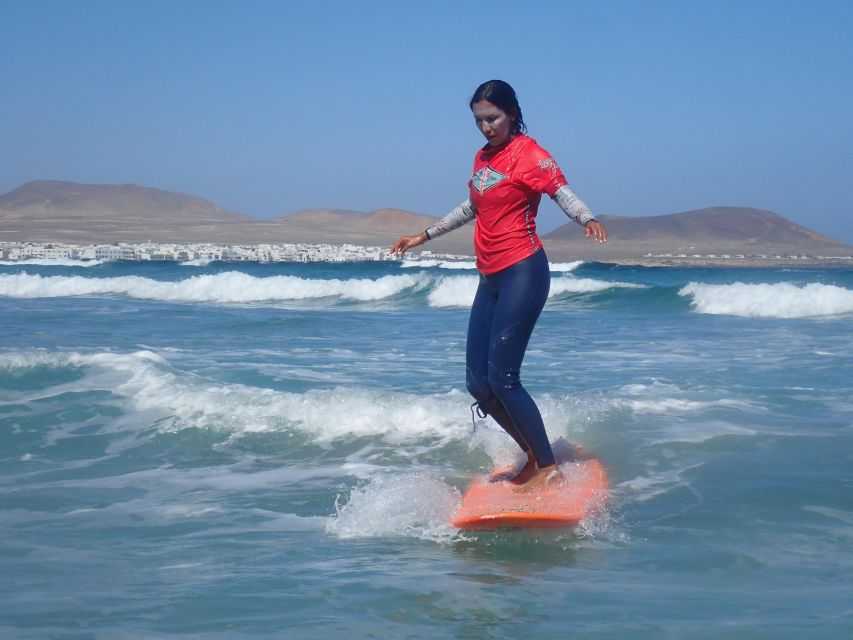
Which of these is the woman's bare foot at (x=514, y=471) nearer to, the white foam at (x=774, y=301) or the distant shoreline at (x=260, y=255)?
the white foam at (x=774, y=301)

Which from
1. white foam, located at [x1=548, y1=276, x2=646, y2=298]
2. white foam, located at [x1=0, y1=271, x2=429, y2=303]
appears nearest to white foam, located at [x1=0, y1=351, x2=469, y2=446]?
white foam, located at [x1=548, y1=276, x2=646, y2=298]

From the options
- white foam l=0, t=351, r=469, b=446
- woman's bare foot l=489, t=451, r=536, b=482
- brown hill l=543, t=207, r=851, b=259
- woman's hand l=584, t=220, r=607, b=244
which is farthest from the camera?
brown hill l=543, t=207, r=851, b=259

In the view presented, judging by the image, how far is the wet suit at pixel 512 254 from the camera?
411cm

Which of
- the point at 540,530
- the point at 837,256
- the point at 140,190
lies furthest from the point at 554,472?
the point at 140,190

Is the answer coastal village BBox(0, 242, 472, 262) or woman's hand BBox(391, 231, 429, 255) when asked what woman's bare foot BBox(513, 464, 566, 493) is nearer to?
woman's hand BBox(391, 231, 429, 255)

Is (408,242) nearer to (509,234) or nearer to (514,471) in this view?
(509,234)

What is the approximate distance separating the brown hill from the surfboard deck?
45.3 m

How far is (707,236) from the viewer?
178ft

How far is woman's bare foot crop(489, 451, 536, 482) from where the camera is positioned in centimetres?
451

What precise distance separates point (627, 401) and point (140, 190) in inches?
2513

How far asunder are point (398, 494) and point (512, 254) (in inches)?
49.5

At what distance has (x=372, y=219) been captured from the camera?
2334 inches

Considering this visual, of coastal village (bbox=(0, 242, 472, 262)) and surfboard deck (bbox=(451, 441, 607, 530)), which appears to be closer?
surfboard deck (bbox=(451, 441, 607, 530))

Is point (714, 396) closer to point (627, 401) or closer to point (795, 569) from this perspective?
point (627, 401)
